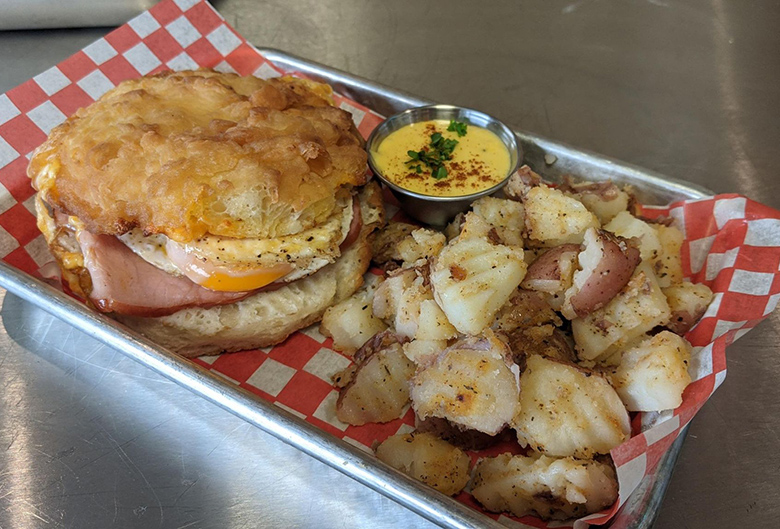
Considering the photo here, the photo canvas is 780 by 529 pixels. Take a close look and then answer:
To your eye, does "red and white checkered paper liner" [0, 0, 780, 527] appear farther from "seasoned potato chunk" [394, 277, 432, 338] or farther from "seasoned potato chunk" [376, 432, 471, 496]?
"seasoned potato chunk" [394, 277, 432, 338]

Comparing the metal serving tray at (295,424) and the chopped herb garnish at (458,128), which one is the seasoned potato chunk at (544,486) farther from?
the chopped herb garnish at (458,128)

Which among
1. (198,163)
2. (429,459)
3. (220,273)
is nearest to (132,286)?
(220,273)

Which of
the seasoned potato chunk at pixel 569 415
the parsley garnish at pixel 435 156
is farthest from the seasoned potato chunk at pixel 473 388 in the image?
the parsley garnish at pixel 435 156

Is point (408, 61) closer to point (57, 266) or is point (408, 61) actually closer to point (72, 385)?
point (57, 266)

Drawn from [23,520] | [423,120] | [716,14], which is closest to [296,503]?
[23,520]

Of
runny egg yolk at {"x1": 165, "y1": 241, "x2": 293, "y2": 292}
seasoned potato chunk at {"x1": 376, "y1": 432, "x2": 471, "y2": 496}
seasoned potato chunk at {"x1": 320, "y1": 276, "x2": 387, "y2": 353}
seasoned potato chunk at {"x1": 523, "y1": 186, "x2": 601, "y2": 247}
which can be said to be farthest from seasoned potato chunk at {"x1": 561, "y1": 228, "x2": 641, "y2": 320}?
runny egg yolk at {"x1": 165, "y1": 241, "x2": 293, "y2": 292}

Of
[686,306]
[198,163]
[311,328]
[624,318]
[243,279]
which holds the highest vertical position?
[198,163]

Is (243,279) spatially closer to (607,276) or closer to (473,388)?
(473,388)
